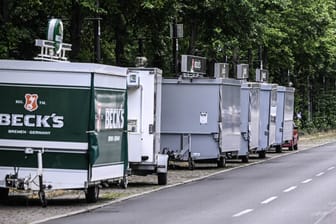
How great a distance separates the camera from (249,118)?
3697cm

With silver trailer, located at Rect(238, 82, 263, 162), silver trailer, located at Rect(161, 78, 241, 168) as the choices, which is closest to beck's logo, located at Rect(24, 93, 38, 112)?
silver trailer, located at Rect(161, 78, 241, 168)

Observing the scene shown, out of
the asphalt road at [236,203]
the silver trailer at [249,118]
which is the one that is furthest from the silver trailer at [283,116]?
the asphalt road at [236,203]

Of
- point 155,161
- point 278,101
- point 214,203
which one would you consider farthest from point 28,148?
point 278,101

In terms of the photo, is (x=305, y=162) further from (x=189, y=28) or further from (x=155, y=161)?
(x=155, y=161)

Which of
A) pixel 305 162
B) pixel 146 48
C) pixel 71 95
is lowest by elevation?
pixel 305 162

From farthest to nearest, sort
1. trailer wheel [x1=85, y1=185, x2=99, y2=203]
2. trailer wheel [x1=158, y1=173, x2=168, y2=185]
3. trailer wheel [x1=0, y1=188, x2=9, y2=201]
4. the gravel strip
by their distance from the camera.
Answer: trailer wheel [x1=158, y1=173, x2=168, y2=185], trailer wheel [x1=0, y1=188, x2=9, y2=201], trailer wheel [x1=85, y1=185, x2=99, y2=203], the gravel strip

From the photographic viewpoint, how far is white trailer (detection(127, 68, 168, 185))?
77.3 ft

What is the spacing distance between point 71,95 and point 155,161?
21.4 feet

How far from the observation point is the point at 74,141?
58.4 ft

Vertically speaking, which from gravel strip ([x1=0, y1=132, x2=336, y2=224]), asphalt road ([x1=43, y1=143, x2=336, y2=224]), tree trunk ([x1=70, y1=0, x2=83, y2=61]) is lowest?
gravel strip ([x1=0, y1=132, x2=336, y2=224])

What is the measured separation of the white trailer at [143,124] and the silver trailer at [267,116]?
54.3 ft

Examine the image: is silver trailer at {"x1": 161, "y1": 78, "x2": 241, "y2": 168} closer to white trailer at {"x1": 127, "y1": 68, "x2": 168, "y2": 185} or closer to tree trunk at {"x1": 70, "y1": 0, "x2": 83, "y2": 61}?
tree trunk at {"x1": 70, "y1": 0, "x2": 83, "y2": 61}

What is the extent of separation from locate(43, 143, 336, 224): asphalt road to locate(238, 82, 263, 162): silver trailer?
7809mm

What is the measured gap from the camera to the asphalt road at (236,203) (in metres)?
15.4
